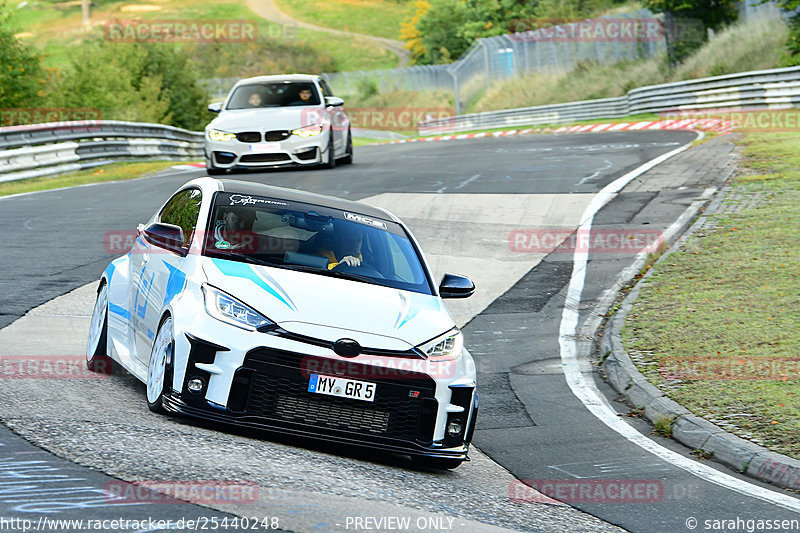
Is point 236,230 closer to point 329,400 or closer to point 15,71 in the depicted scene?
point 329,400

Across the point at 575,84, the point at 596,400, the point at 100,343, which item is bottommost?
the point at 596,400

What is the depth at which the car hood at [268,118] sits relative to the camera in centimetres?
2100

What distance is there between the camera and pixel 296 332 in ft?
20.7

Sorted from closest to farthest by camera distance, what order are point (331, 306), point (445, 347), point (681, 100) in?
point (331, 306), point (445, 347), point (681, 100)

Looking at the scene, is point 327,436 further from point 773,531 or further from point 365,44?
point 365,44

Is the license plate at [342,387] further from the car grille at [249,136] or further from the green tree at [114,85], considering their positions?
the green tree at [114,85]

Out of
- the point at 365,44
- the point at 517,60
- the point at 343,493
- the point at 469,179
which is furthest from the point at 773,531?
the point at 365,44

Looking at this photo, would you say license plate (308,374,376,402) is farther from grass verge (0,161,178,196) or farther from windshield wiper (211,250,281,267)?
grass verge (0,161,178,196)

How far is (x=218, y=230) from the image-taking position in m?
7.43

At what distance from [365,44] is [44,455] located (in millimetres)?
135764

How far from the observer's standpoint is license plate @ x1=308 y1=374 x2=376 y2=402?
627 centimetres

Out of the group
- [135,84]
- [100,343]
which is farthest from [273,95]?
[135,84]

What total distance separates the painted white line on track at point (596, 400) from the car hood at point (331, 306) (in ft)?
6.13

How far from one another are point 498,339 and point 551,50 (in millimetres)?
49229
